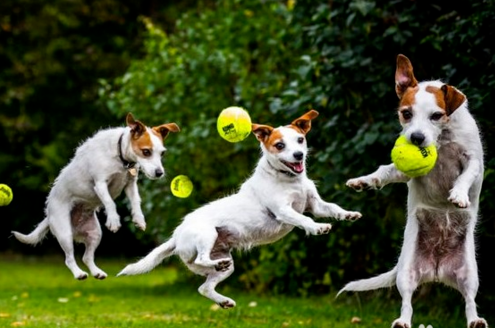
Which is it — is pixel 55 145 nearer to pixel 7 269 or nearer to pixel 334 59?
pixel 7 269

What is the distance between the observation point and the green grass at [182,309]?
10047mm

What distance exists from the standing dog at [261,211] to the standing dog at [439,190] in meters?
0.38

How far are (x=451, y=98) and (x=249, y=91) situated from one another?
→ 24.7 feet

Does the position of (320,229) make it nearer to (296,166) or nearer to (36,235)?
(296,166)

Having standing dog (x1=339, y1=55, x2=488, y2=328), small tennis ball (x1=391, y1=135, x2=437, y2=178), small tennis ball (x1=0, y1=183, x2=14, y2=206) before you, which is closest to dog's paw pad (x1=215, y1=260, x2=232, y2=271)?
standing dog (x1=339, y1=55, x2=488, y2=328)

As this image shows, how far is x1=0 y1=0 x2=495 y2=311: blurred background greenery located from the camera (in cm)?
959

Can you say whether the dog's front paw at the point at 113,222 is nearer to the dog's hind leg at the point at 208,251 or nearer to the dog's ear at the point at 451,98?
the dog's hind leg at the point at 208,251

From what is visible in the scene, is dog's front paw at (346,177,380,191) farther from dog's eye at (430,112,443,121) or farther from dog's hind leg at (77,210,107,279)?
dog's hind leg at (77,210,107,279)

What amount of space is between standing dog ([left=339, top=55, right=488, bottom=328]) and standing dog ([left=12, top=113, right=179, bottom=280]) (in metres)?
1.33

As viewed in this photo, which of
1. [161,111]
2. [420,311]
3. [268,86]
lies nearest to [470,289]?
[420,311]

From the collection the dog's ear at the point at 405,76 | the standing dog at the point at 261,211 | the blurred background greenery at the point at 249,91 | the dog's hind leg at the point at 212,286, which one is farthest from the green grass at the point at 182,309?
the dog's ear at the point at 405,76

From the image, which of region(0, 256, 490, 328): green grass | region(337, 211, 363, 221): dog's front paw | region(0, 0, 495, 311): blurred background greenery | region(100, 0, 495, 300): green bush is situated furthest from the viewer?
region(0, 256, 490, 328): green grass

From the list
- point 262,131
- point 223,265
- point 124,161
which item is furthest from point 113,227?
point 262,131

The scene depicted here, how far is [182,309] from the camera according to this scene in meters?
11.8
